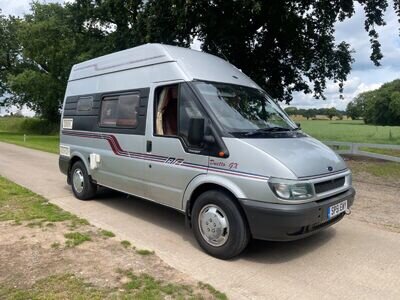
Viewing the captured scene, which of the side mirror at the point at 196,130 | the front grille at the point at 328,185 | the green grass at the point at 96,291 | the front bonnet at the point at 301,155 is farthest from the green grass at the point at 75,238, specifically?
the front grille at the point at 328,185

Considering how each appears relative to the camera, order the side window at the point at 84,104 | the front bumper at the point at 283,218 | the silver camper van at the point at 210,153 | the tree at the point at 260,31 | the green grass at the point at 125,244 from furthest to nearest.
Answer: the tree at the point at 260,31 < the side window at the point at 84,104 < the green grass at the point at 125,244 < the silver camper van at the point at 210,153 < the front bumper at the point at 283,218

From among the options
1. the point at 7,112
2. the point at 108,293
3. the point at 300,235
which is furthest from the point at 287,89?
the point at 7,112

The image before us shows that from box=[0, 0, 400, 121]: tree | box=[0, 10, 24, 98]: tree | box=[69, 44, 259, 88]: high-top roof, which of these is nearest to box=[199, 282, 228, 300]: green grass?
box=[69, 44, 259, 88]: high-top roof

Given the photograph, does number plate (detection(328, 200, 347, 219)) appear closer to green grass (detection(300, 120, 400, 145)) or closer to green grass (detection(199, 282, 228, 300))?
green grass (detection(199, 282, 228, 300))

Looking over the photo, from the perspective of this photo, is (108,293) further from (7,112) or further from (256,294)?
(7,112)

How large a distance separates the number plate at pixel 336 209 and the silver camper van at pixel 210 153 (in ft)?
0.04

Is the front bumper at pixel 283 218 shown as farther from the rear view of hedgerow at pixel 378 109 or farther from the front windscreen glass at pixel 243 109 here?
the rear view of hedgerow at pixel 378 109

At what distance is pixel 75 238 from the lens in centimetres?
545

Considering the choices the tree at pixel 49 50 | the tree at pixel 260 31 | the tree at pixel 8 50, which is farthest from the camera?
the tree at pixel 8 50

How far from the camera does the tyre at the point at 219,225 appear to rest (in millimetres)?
4652

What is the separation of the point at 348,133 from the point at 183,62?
635 inches

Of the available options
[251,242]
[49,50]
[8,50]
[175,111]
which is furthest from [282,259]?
[8,50]

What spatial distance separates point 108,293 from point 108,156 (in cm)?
344

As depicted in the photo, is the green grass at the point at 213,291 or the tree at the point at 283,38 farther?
the tree at the point at 283,38
